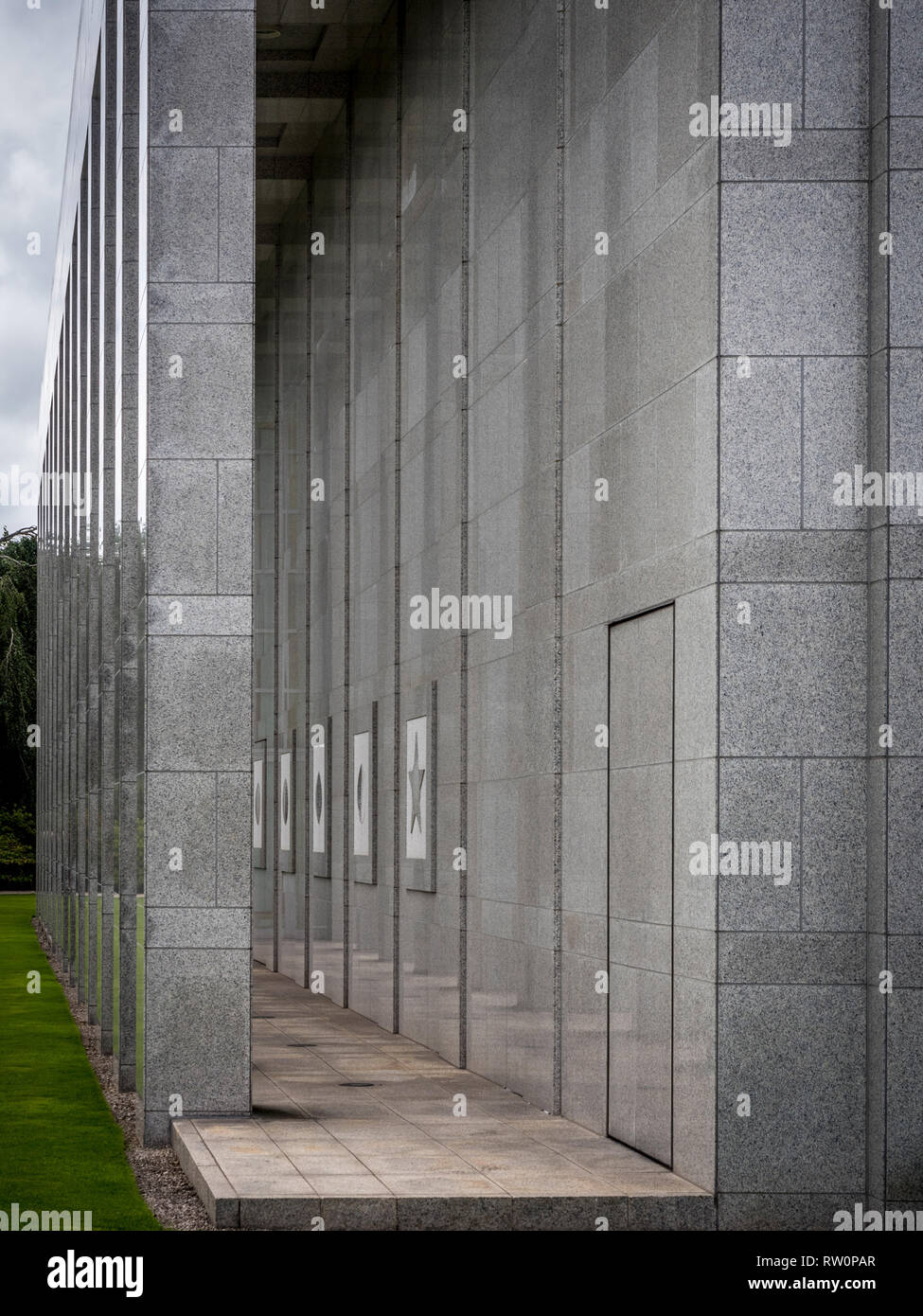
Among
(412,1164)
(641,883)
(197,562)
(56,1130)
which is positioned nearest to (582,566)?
(641,883)

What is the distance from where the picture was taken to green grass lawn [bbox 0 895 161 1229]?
11.8 m

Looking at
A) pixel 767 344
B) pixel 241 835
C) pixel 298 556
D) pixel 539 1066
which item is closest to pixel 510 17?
pixel 767 344

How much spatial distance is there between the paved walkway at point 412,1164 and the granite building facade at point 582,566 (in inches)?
15.5

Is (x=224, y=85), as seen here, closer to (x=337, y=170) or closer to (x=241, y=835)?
(x=241, y=835)

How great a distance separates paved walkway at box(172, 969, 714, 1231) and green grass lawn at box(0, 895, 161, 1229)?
56 cm

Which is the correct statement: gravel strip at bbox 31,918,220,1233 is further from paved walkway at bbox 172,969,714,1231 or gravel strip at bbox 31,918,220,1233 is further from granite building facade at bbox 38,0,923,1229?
granite building facade at bbox 38,0,923,1229

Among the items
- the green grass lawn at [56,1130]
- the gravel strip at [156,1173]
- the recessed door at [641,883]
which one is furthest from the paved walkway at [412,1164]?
the green grass lawn at [56,1130]

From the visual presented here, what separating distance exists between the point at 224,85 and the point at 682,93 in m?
4.25

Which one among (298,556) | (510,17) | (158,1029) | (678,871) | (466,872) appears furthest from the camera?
(298,556)

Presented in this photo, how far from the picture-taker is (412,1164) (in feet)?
38.5

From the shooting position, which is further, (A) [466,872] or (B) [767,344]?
(A) [466,872]

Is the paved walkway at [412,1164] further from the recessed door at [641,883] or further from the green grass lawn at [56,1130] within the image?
the green grass lawn at [56,1130]

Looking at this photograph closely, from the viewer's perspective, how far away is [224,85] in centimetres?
1420
